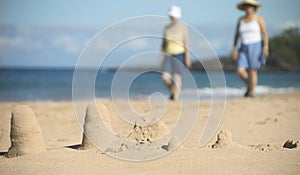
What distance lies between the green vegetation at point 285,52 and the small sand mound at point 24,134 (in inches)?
1340

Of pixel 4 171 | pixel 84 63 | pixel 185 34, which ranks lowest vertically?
pixel 4 171

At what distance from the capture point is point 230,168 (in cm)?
363

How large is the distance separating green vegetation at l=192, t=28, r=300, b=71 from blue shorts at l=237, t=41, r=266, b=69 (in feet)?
96.2

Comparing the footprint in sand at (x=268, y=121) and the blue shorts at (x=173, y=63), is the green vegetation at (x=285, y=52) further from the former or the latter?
the footprint in sand at (x=268, y=121)

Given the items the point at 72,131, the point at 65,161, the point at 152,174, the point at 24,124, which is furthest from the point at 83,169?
the point at 72,131

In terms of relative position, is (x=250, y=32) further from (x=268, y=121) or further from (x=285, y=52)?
(x=285, y=52)

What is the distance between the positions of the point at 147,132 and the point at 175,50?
4.51 m

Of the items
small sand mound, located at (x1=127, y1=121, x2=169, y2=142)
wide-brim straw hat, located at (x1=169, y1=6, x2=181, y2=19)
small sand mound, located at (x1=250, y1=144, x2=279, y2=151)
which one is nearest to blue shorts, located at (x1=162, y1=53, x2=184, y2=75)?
wide-brim straw hat, located at (x1=169, y1=6, x2=181, y2=19)

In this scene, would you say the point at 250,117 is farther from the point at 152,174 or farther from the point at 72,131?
the point at 152,174

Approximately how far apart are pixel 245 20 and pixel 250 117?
7.25 feet

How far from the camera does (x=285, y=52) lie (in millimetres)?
37562

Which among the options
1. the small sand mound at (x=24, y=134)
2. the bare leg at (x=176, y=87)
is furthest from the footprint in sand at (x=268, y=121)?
the small sand mound at (x=24, y=134)

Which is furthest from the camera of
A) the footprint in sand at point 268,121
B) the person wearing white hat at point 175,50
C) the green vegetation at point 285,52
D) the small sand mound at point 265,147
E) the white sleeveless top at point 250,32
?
the green vegetation at point 285,52

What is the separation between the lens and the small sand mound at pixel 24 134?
172 inches
